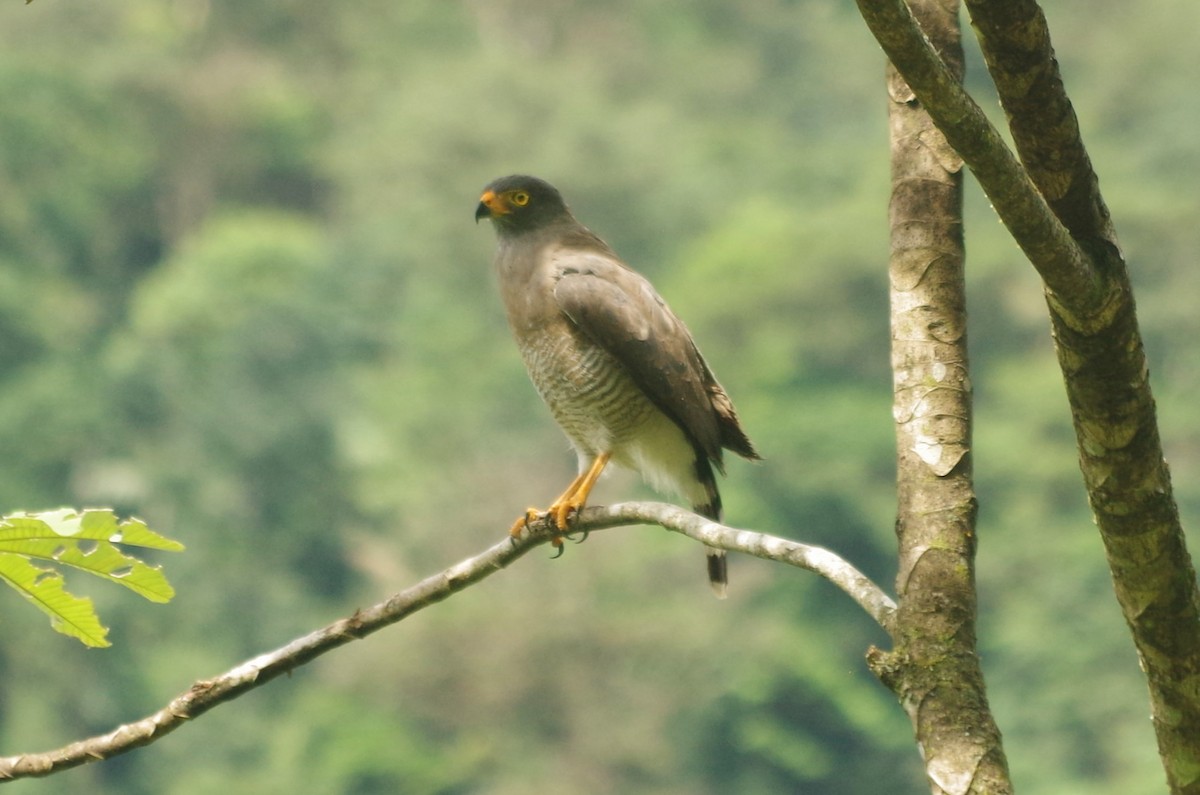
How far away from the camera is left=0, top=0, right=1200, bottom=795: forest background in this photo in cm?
4447

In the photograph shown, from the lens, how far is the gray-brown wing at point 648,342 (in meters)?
5.25

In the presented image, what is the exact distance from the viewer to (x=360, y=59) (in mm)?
87000

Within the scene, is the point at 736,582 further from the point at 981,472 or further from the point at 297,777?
the point at 297,777

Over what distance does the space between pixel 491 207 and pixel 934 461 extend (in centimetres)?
344

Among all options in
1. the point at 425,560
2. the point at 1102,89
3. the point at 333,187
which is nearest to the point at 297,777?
the point at 425,560

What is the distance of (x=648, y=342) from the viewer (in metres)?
5.26

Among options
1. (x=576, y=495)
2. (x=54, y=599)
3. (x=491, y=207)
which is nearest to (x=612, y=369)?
(x=576, y=495)

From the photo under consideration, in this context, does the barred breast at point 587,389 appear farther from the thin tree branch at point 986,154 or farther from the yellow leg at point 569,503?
the thin tree branch at point 986,154

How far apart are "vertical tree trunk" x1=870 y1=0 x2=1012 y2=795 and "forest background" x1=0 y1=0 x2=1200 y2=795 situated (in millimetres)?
35762

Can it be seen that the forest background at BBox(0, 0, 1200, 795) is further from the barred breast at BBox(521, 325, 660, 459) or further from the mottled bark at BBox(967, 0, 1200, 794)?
the mottled bark at BBox(967, 0, 1200, 794)

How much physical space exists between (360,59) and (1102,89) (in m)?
33.2

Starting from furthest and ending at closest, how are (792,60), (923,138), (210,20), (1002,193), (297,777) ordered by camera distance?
(792,60) < (210,20) < (297,777) < (923,138) < (1002,193)

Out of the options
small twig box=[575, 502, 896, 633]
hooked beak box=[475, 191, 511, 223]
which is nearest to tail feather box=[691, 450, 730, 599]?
hooked beak box=[475, 191, 511, 223]

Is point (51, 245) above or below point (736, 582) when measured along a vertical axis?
above
